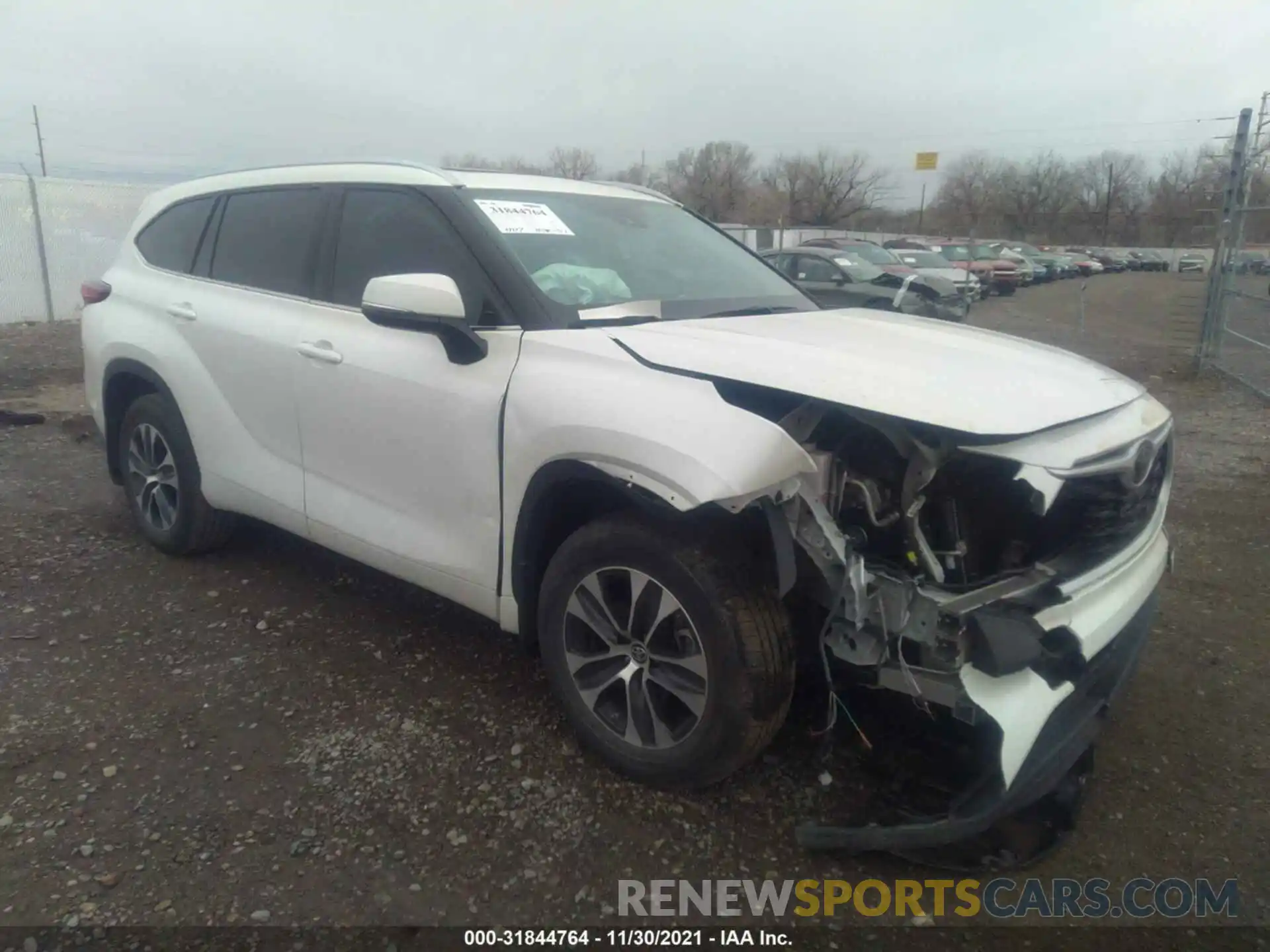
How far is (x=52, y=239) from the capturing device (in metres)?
15.5

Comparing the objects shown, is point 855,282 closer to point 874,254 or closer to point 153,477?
point 874,254

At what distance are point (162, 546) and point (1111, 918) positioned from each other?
13.8 ft

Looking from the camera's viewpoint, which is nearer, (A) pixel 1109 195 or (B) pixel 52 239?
(B) pixel 52 239

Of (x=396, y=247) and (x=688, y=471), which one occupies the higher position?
(x=396, y=247)

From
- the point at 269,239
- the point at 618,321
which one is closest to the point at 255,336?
the point at 269,239

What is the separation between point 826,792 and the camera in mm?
2857

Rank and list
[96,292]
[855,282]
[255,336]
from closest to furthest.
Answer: [255,336]
[96,292]
[855,282]

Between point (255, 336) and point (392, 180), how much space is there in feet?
2.88

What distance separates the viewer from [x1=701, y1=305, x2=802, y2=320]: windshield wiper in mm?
3365

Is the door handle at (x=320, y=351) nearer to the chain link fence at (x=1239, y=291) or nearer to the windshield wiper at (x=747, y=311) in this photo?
the windshield wiper at (x=747, y=311)

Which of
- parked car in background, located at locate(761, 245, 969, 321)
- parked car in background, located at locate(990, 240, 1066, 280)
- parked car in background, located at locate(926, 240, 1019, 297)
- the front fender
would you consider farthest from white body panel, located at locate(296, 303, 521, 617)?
parked car in background, located at locate(990, 240, 1066, 280)

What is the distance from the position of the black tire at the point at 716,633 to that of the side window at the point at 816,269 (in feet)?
40.6

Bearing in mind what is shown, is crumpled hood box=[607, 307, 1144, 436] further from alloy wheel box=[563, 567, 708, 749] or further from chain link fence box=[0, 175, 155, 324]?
chain link fence box=[0, 175, 155, 324]

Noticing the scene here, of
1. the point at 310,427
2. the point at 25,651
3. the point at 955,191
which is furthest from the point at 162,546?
the point at 955,191
